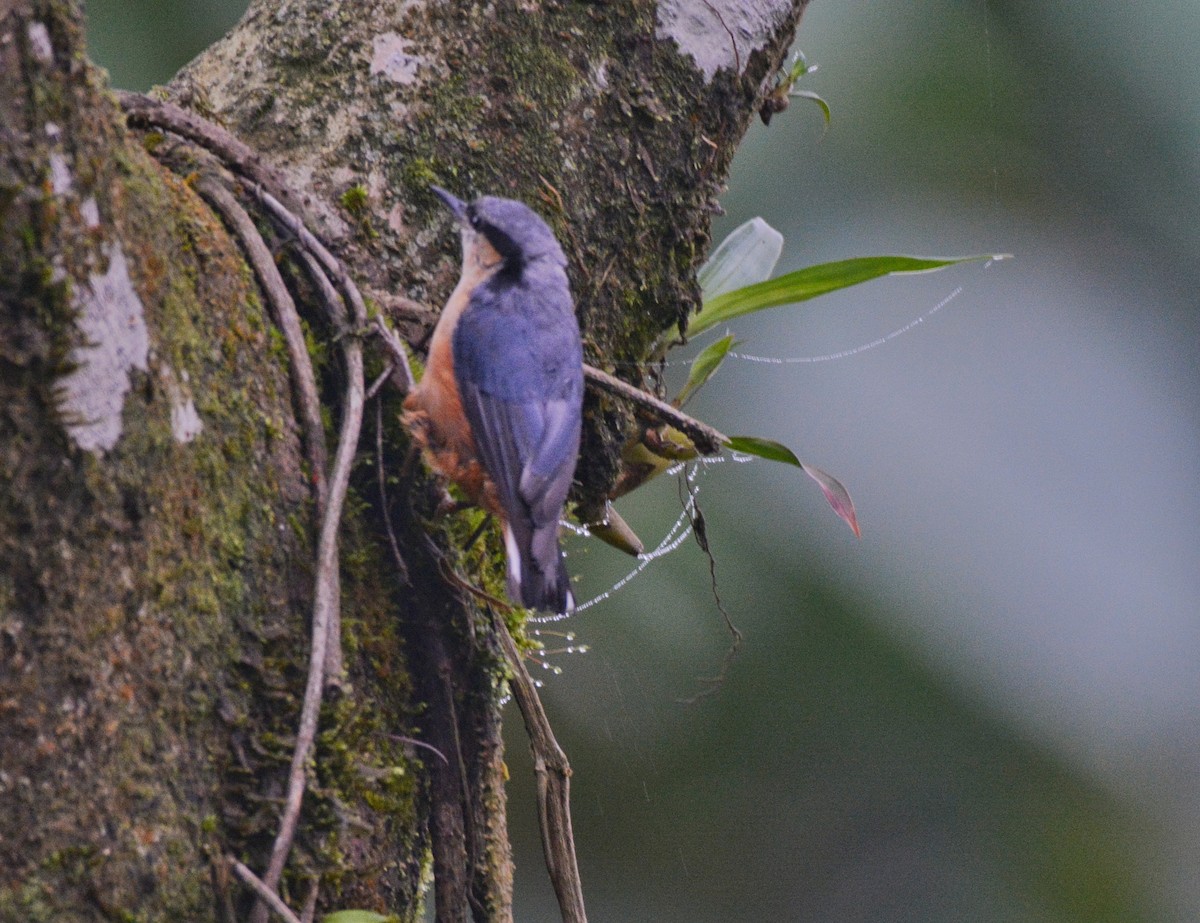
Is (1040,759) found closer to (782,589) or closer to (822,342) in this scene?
(782,589)

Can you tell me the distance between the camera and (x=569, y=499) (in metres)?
2.33

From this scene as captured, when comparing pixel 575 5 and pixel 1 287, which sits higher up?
pixel 575 5

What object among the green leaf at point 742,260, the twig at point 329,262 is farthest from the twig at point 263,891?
the green leaf at point 742,260

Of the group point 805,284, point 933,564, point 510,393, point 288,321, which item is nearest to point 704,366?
point 805,284

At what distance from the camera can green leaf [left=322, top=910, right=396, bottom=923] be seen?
1.42 metres

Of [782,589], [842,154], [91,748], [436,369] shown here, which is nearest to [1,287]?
[91,748]

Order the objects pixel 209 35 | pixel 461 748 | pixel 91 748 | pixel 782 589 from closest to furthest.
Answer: pixel 91 748, pixel 461 748, pixel 209 35, pixel 782 589

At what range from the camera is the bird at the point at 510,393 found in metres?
1.93

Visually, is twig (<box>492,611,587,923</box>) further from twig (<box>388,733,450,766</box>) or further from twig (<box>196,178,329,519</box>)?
twig (<box>196,178,329,519</box>)

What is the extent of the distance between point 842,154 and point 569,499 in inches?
137

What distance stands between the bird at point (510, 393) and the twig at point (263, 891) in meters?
0.67

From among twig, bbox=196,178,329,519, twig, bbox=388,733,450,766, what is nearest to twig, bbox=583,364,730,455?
twig, bbox=196,178,329,519

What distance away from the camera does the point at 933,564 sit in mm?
5055

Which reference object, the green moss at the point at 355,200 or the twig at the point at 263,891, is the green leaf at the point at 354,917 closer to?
the twig at the point at 263,891
